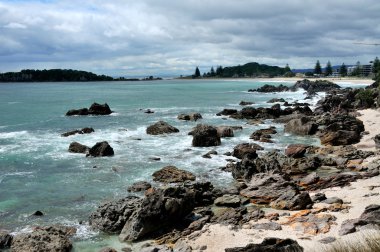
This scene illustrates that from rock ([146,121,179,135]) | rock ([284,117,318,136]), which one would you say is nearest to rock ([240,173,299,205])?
rock ([284,117,318,136])

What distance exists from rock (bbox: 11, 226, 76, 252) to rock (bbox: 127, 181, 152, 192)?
690 cm

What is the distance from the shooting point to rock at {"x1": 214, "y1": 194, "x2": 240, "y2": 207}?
20.4 metres

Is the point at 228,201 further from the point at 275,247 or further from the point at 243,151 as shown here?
the point at 243,151

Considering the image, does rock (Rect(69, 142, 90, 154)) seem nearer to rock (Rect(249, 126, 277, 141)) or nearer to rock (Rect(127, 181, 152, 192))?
rock (Rect(127, 181, 152, 192))

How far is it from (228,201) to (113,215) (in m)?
5.84

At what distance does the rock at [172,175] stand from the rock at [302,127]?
720 inches

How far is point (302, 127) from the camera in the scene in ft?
133

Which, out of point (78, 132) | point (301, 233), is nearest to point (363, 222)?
point (301, 233)

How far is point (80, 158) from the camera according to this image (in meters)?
32.7

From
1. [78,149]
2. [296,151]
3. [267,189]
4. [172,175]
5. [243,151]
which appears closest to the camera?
[267,189]

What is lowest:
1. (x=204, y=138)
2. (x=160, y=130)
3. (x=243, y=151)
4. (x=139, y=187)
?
(x=139, y=187)

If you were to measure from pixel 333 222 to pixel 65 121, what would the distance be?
47.7m

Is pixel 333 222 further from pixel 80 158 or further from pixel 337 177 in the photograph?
pixel 80 158

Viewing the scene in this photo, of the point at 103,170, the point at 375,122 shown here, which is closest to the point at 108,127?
the point at 103,170
